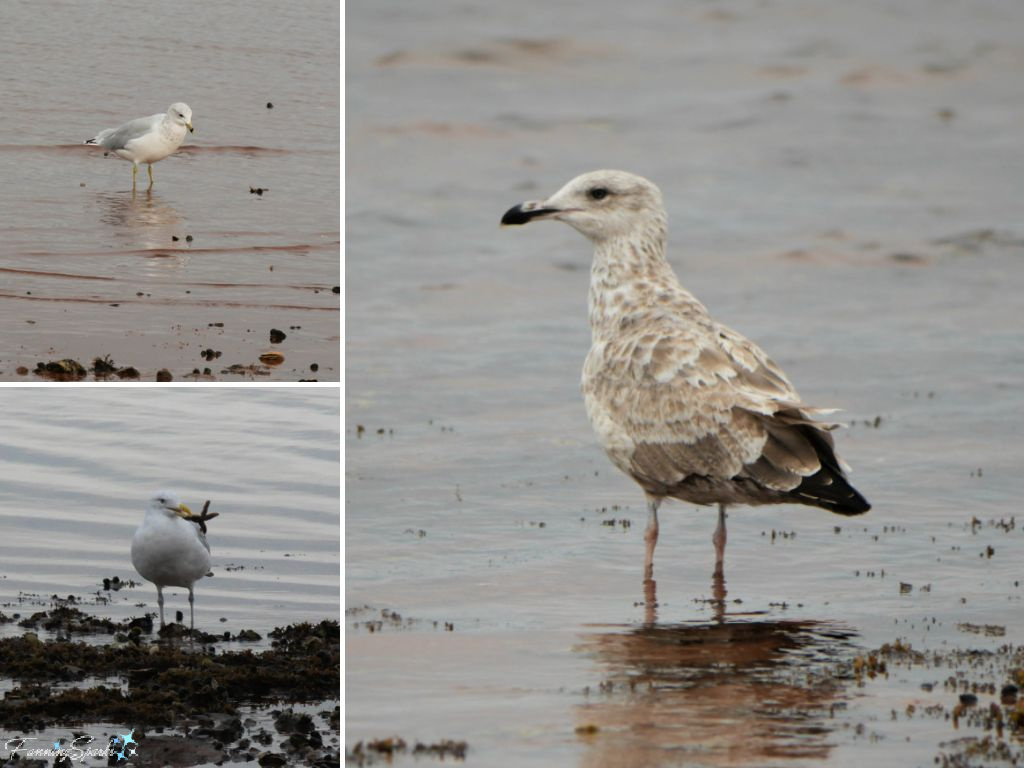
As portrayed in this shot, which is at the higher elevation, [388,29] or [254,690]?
[388,29]

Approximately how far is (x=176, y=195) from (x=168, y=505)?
4.08m

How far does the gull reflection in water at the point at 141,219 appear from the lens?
39.6ft

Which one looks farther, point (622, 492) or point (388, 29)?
point (388, 29)

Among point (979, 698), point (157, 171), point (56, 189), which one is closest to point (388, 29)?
point (157, 171)

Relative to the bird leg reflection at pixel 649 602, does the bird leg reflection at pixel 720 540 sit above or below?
above

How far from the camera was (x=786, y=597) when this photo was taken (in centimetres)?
798

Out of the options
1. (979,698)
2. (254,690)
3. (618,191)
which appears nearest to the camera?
(979,698)

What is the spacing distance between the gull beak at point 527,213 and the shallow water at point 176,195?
126 centimetres

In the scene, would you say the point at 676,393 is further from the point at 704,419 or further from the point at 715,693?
the point at 715,693

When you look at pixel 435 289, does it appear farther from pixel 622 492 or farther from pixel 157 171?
pixel 622 492

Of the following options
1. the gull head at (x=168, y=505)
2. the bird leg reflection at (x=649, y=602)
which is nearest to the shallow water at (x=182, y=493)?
the gull head at (x=168, y=505)

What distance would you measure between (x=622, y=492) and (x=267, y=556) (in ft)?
7.00

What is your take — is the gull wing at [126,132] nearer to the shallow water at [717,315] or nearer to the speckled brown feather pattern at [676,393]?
the shallow water at [717,315]

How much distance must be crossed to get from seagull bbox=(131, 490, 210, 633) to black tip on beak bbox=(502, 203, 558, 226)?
252 cm
